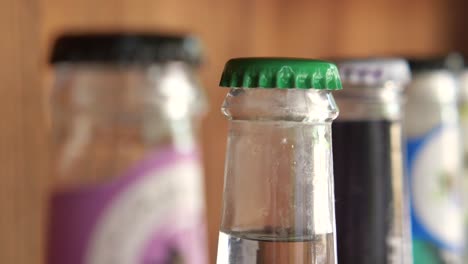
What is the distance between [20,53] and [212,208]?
278 mm

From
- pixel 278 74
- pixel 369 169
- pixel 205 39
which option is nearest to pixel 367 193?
pixel 369 169

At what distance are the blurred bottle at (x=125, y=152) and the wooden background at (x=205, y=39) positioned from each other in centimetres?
5

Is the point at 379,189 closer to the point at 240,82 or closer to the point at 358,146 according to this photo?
the point at 358,146

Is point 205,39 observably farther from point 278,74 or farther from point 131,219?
point 278,74

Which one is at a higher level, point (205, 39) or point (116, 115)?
point (205, 39)

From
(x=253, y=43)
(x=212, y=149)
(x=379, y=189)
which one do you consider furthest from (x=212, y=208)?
(x=379, y=189)

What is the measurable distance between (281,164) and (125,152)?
23cm

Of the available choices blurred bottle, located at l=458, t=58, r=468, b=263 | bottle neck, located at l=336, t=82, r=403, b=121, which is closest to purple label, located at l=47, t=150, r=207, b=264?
bottle neck, located at l=336, t=82, r=403, b=121

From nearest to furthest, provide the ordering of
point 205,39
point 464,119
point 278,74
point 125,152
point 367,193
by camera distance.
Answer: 1. point 278,74
2. point 367,193
3. point 125,152
4. point 464,119
5. point 205,39

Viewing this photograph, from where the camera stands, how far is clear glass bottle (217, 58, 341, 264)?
30 cm

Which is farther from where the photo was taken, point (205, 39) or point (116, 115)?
point (205, 39)

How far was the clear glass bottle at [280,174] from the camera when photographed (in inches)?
11.8

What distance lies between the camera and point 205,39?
0.76 m

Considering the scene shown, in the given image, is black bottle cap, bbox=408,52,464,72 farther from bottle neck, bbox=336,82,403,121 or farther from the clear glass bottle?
the clear glass bottle
